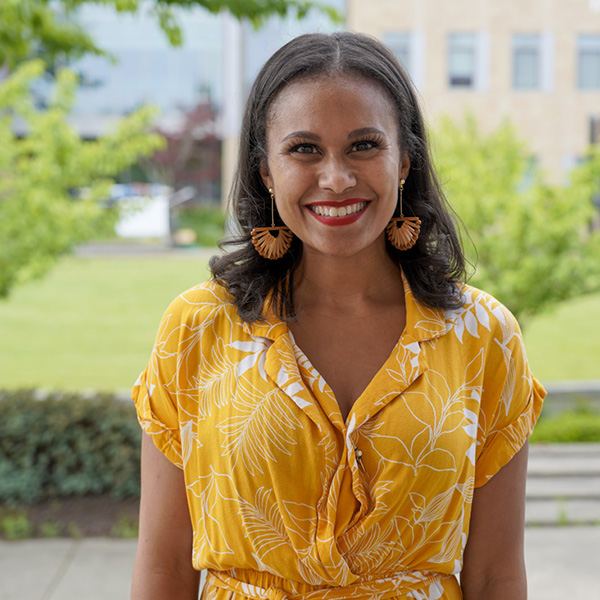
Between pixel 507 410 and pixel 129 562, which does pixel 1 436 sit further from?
pixel 507 410

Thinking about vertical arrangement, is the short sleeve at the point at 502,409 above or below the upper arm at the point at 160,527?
above

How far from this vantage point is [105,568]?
4.53 metres

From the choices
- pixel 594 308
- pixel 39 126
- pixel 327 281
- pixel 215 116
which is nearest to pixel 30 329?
pixel 39 126

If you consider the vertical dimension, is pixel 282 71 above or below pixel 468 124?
below

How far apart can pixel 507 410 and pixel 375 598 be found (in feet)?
1.58

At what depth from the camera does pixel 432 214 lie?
1933 mm

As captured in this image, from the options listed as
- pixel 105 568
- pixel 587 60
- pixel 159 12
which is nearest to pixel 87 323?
pixel 105 568

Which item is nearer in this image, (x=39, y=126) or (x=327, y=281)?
(x=327, y=281)

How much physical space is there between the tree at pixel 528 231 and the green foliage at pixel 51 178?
271cm

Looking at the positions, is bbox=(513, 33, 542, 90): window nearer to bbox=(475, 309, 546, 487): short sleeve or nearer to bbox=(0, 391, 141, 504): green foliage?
bbox=(0, 391, 141, 504): green foliage

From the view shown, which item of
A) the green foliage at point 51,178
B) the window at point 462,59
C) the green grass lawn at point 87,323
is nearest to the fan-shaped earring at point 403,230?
the green foliage at point 51,178

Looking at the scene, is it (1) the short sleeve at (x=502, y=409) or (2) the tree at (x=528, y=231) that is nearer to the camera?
(1) the short sleeve at (x=502, y=409)

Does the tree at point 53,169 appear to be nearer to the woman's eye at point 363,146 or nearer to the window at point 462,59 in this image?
the woman's eye at point 363,146

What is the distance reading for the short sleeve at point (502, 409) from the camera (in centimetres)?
175
